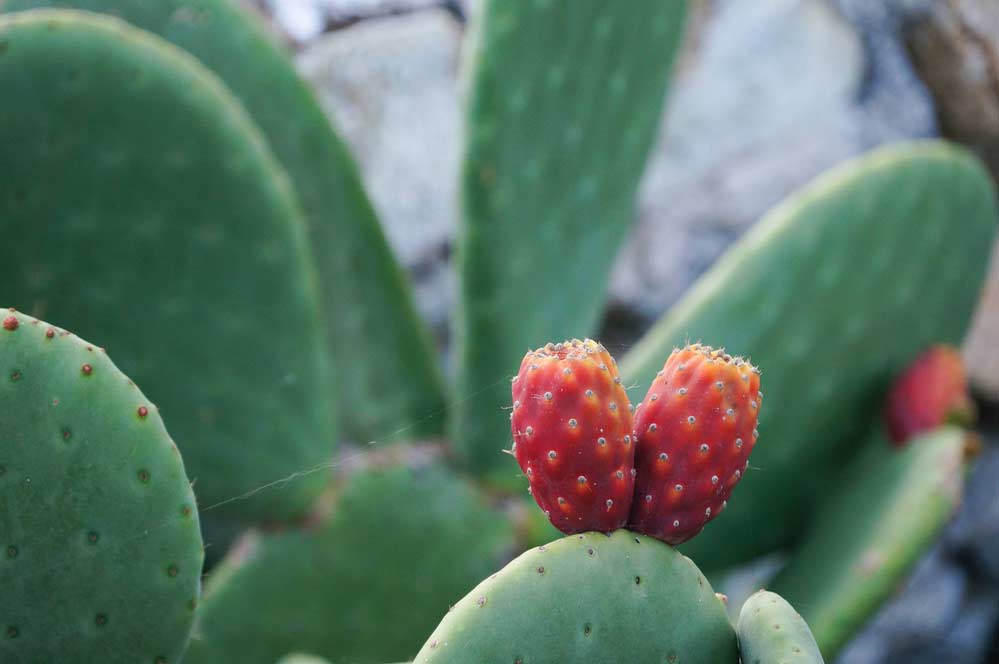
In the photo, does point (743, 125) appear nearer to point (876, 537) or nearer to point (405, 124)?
point (405, 124)

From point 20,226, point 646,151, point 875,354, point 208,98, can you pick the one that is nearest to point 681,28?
point 646,151

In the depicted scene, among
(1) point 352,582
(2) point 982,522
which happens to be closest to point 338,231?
(1) point 352,582

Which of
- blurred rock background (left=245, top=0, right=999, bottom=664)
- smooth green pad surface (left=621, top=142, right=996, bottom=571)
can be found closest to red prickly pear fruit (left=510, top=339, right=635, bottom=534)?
smooth green pad surface (left=621, top=142, right=996, bottom=571)

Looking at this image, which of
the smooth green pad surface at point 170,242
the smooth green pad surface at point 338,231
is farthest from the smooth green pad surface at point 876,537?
the smooth green pad surface at point 170,242

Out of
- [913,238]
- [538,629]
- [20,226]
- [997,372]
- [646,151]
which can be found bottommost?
[997,372]

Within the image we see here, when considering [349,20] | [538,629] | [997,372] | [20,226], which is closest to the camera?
[538,629]

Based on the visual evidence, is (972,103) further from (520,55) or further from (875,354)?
(520,55)
